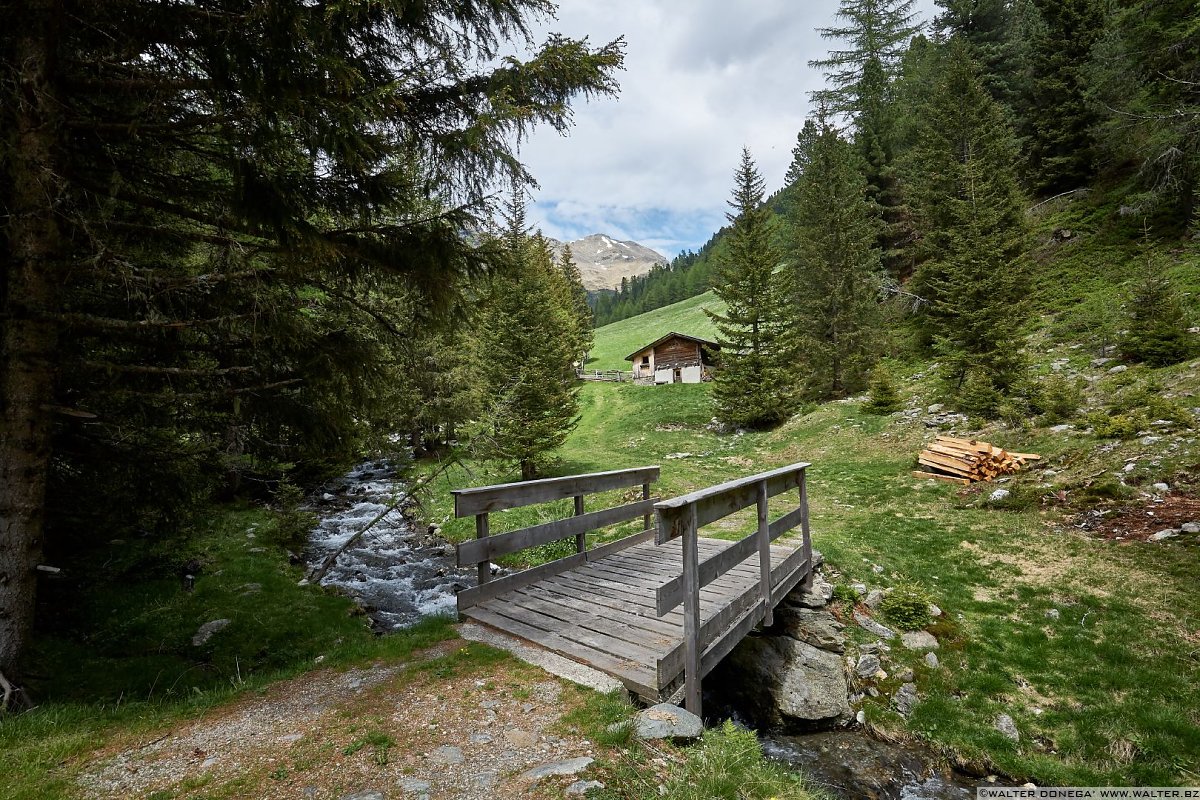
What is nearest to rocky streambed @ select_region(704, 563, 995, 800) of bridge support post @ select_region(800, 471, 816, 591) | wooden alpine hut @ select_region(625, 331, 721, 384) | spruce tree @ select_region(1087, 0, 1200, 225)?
bridge support post @ select_region(800, 471, 816, 591)

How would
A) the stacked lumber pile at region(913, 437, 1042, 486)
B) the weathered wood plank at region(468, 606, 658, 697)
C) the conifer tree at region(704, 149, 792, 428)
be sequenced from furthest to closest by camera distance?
the conifer tree at region(704, 149, 792, 428) → the stacked lumber pile at region(913, 437, 1042, 486) → the weathered wood plank at region(468, 606, 658, 697)

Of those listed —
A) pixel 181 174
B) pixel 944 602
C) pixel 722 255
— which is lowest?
pixel 944 602

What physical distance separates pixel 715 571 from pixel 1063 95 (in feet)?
124

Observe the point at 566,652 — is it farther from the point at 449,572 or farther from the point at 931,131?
the point at 931,131

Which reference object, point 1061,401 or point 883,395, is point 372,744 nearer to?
point 1061,401

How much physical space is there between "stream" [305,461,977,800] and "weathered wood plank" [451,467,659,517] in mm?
3390

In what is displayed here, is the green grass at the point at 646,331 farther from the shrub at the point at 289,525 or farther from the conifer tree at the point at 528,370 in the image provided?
the shrub at the point at 289,525

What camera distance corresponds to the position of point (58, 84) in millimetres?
4309

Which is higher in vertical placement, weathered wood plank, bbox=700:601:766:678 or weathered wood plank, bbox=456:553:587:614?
weathered wood plank, bbox=456:553:587:614

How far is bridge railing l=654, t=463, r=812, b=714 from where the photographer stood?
176 inches

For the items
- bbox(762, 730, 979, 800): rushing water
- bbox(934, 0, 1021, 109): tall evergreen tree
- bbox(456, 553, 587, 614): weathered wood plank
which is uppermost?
bbox(934, 0, 1021, 109): tall evergreen tree

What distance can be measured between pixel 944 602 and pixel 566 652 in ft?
20.6

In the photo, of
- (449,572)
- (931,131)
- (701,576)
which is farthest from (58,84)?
(931,131)

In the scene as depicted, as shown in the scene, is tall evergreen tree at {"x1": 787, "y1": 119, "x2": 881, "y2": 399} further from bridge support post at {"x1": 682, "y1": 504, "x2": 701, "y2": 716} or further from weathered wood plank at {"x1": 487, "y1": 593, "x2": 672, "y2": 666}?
bridge support post at {"x1": 682, "y1": 504, "x2": 701, "y2": 716}
